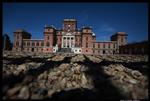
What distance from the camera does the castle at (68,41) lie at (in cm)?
5909

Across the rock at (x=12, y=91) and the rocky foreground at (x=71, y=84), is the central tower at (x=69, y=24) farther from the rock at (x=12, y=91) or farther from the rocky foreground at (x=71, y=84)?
Answer: the rock at (x=12, y=91)

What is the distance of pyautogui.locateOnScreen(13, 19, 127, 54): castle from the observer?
59.1 metres

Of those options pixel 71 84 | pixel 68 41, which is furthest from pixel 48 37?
pixel 71 84

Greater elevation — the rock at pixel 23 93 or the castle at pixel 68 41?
the castle at pixel 68 41

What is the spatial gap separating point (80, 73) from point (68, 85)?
138cm

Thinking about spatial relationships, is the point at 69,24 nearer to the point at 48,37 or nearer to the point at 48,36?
the point at 48,36

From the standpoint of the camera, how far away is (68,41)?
205 feet

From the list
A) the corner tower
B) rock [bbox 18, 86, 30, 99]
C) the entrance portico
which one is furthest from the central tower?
rock [bbox 18, 86, 30, 99]

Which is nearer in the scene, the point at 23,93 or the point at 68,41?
the point at 23,93

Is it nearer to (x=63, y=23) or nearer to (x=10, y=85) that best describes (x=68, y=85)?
(x=10, y=85)

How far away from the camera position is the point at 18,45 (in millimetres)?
65062

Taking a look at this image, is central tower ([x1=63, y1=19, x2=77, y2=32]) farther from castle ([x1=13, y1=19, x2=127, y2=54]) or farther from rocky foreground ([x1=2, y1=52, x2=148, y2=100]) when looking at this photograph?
rocky foreground ([x1=2, y1=52, x2=148, y2=100])

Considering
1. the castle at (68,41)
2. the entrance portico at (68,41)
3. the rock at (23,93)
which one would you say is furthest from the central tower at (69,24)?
the rock at (23,93)

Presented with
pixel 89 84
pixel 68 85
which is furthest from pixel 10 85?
pixel 89 84
